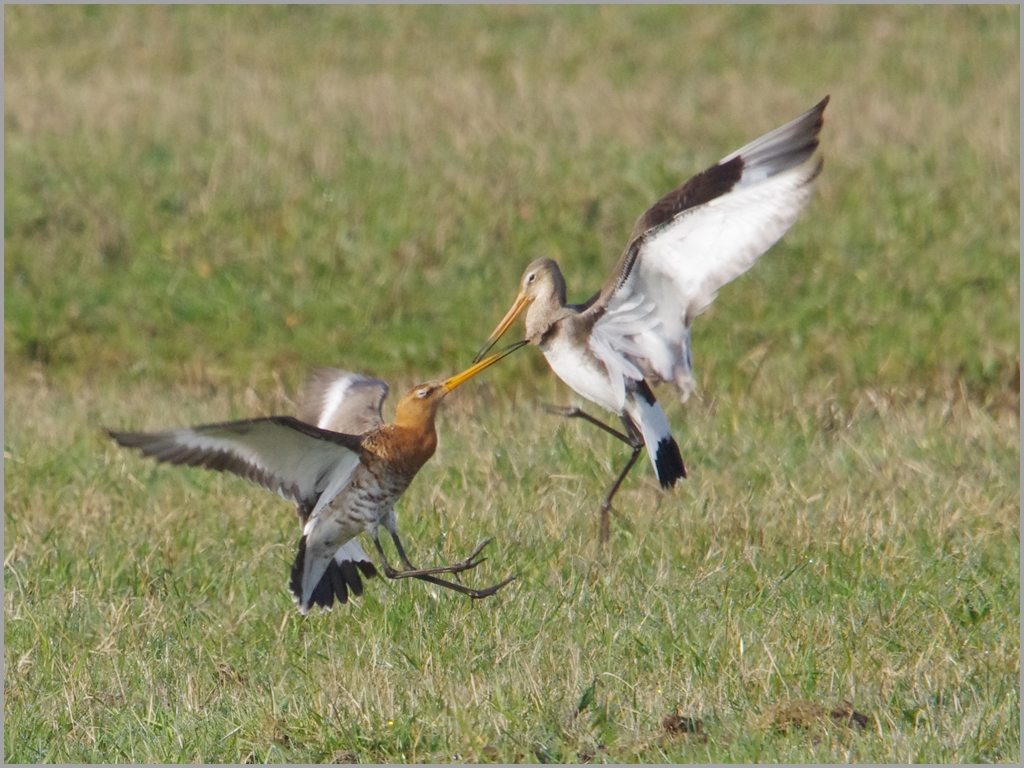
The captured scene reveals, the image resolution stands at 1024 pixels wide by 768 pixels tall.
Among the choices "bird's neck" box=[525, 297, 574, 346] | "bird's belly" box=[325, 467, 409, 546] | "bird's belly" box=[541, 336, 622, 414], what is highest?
"bird's neck" box=[525, 297, 574, 346]

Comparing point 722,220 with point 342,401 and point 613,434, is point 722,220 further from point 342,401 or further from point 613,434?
point 342,401

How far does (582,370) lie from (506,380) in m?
3.06

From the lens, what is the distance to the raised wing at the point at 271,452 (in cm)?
447

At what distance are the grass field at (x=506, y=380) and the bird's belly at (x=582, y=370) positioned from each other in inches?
24.1

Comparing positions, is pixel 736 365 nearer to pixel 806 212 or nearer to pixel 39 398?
pixel 806 212

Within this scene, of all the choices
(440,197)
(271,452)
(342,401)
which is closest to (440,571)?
(271,452)

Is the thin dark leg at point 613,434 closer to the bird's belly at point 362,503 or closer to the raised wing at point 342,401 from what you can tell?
the raised wing at point 342,401

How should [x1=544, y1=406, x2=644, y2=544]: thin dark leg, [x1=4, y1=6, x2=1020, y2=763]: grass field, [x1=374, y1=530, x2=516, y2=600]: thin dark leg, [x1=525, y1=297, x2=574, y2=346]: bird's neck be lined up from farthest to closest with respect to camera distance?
[x1=544, y1=406, x2=644, y2=544]: thin dark leg, [x1=525, y1=297, x2=574, y2=346]: bird's neck, [x1=374, y1=530, x2=516, y2=600]: thin dark leg, [x1=4, y1=6, x2=1020, y2=763]: grass field

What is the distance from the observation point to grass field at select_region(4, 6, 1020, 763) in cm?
445

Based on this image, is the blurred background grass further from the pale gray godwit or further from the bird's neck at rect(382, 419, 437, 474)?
the bird's neck at rect(382, 419, 437, 474)

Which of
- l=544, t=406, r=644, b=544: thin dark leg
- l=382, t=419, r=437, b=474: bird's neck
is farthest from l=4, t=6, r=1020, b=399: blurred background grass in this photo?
l=382, t=419, r=437, b=474: bird's neck

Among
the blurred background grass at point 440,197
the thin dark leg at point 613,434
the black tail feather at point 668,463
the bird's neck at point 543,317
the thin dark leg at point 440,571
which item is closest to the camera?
the thin dark leg at point 440,571

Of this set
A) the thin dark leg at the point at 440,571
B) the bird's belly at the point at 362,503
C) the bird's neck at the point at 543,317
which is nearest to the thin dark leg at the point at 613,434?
the bird's neck at the point at 543,317

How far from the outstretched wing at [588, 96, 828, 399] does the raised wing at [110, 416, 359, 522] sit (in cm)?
113
